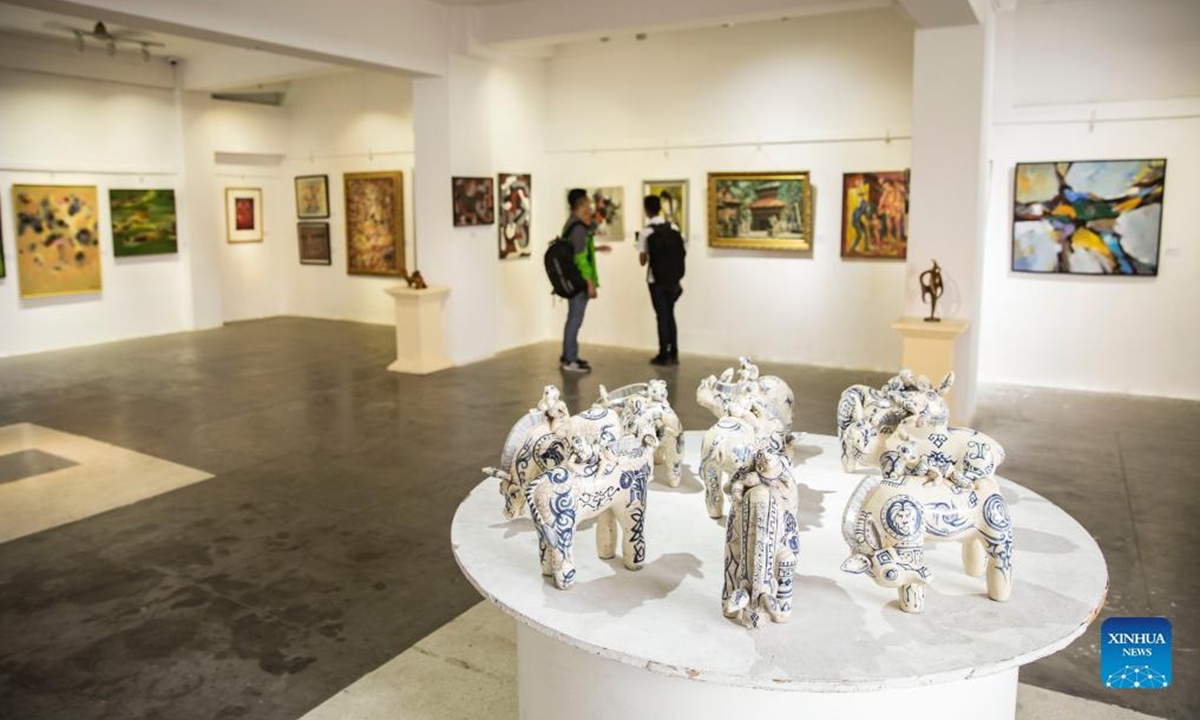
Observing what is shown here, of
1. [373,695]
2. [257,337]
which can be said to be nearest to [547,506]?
[373,695]

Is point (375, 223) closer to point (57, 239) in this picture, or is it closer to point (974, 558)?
point (57, 239)

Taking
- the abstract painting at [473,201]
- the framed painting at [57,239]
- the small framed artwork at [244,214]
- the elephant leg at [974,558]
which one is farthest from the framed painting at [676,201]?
the elephant leg at [974,558]

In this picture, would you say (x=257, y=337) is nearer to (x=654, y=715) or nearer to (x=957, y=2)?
(x=957, y=2)

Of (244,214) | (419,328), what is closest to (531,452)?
(419,328)

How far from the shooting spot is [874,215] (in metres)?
9.61

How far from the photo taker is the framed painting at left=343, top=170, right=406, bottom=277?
1315 cm

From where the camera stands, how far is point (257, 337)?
12.4m

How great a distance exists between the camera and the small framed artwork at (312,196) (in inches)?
552

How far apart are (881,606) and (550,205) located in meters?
10.1

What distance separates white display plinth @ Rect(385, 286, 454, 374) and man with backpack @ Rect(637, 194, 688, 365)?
7.47 ft

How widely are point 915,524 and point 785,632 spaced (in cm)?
40

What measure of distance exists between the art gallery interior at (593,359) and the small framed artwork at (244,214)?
0.07 metres

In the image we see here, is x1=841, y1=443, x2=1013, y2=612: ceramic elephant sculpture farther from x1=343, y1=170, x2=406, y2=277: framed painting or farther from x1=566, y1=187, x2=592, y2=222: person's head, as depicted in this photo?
x1=343, y1=170, x2=406, y2=277: framed painting

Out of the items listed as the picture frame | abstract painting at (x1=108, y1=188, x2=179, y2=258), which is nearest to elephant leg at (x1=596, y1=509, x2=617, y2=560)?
the picture frame
